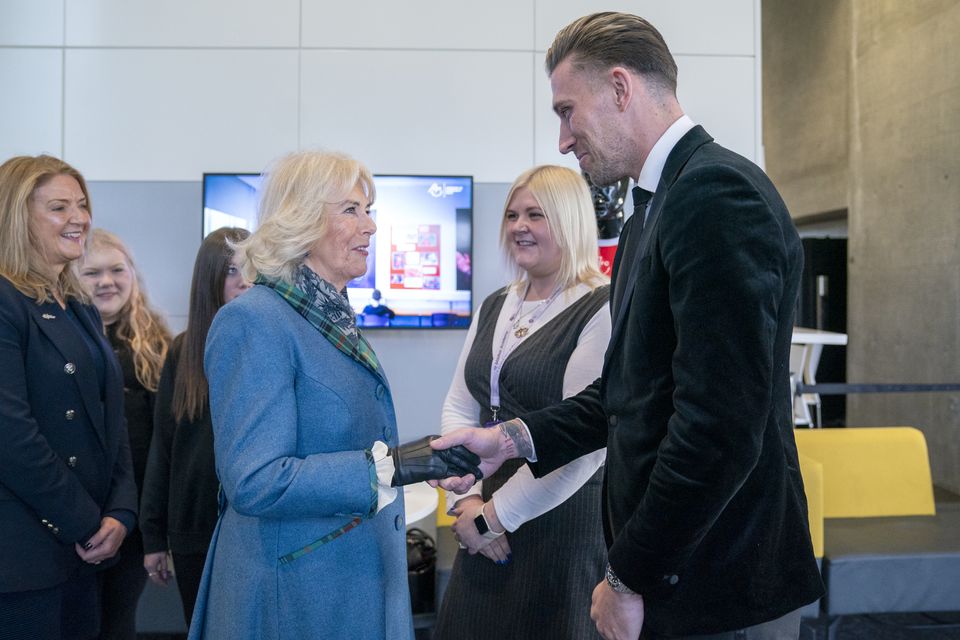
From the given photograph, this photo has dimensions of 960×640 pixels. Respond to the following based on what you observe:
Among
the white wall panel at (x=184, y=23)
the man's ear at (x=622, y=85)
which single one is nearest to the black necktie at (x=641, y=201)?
the man's ear at (x=622, y=85)

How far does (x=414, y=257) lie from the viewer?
178 inches

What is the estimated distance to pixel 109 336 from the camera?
2.90 metres

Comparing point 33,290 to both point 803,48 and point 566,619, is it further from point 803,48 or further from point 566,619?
point 803,48

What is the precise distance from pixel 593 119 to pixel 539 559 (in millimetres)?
1064

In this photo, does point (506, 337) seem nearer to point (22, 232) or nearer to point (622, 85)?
point (622, 85)

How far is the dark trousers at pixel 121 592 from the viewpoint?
2.35 m

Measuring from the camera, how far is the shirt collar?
131 cm

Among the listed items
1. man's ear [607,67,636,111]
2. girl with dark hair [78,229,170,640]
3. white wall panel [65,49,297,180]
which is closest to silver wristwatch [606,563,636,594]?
man's ear [607,67,636,111]

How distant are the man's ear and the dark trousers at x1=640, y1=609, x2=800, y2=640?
86 cm

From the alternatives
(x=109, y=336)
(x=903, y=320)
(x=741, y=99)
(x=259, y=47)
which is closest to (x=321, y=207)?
(x=109, y=336)

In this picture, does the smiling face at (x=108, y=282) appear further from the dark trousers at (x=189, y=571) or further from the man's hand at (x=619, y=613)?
the man's hand at (x=619, y=613)

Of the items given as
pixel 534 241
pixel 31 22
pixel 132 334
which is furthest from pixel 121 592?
pixel 31 22

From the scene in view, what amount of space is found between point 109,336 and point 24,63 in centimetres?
249

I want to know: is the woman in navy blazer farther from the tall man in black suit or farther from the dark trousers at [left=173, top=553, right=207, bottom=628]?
the tall man in black suit
